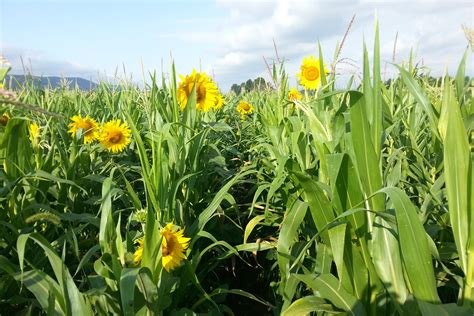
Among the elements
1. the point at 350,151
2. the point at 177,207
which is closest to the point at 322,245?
the point at 350,151

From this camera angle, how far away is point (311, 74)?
8.29ft

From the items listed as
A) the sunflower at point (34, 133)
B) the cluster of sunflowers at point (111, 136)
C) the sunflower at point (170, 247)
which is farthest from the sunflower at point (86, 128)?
the sunflower at point (170, 247)

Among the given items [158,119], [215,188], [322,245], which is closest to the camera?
[322,245]

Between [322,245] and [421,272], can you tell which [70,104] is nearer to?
[322,245]

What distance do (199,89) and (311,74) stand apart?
807mm

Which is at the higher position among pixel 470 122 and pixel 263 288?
pixel 470 122

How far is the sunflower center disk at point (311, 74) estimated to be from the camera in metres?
2.52

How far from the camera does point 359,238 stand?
116 cm

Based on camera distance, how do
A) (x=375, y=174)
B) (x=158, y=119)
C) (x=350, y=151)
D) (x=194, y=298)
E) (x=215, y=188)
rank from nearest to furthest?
(x=375, y=174)
(x=350, y=151)
(x=194, y=298)
(x=158, y=119)
(x=215, y=188)

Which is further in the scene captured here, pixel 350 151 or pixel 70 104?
pixel 70 104

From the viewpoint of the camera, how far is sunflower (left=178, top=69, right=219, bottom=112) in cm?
201

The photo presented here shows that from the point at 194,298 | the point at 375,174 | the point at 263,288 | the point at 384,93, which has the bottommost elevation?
the point at 263,288

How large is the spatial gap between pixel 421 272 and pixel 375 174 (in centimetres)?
26

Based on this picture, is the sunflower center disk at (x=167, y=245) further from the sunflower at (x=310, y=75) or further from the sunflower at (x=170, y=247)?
the sunflower at (x=310, y=75)
